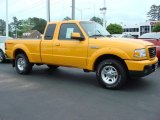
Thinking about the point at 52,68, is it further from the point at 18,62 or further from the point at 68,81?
the point at 68,81

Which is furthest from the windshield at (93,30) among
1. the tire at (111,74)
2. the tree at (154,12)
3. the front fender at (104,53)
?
the tree at (154,12)

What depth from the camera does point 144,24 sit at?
9662 centimetres

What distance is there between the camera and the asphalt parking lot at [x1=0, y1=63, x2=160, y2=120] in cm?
551

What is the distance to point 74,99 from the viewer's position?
6684 millimetres

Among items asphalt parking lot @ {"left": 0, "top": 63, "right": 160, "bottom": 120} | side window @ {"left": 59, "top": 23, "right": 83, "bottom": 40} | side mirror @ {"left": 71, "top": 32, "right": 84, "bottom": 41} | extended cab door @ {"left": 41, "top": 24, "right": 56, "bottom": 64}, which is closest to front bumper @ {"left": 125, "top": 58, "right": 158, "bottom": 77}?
asphalt parking lot @ {"left": 0, "top": 63, "right": 160, "bottom": 120}

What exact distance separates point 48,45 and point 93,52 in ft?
6.04

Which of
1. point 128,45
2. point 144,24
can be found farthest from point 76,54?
point 144,24

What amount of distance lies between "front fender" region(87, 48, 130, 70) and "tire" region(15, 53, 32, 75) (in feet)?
9.61

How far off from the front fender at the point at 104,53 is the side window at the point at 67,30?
1.02 m

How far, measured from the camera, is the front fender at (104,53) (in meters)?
7.38

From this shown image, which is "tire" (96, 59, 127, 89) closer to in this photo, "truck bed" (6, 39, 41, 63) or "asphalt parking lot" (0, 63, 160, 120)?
"asphalt parking lot" (0, 63, 160, 120)

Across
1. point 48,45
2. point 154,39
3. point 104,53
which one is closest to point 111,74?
point 104,53

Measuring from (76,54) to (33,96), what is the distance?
202 cm

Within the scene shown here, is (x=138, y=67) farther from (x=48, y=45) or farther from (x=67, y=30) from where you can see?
(x=48, y=45)
